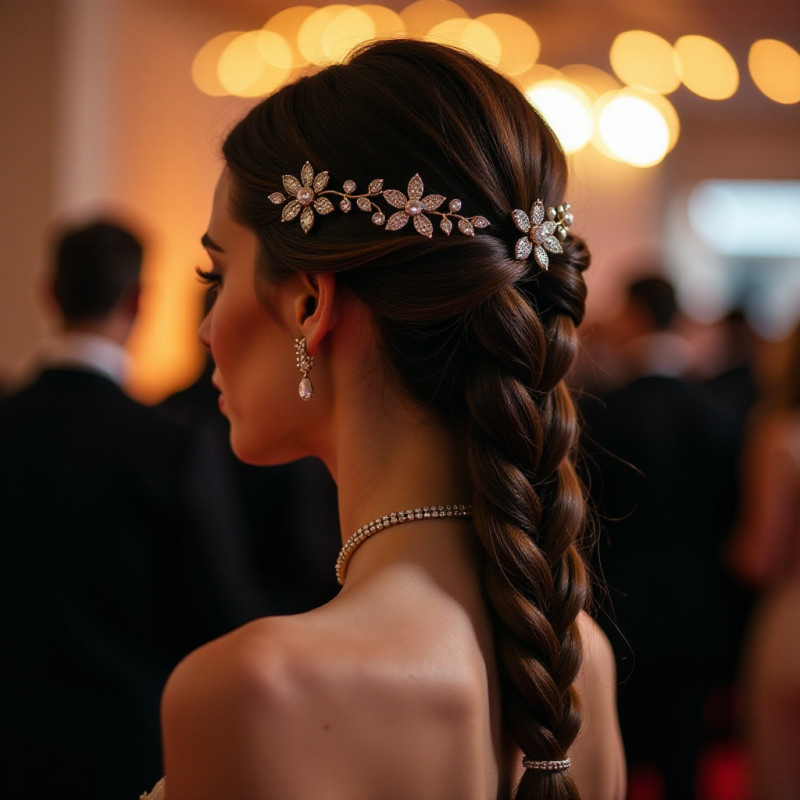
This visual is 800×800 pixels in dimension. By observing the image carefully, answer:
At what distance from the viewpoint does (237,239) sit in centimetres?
131

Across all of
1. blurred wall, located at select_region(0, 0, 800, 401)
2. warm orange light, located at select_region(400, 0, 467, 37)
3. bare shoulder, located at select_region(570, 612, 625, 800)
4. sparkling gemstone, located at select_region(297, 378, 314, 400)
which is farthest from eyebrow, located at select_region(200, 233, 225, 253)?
warm orange light, located at select_region(400, 0, 467, 37)

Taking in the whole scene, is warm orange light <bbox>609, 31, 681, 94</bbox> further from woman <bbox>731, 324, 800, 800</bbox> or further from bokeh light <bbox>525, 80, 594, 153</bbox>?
woman <bbox>731, 324, 800, 800</bbox>

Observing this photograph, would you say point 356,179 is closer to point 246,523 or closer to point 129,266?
point 129,266

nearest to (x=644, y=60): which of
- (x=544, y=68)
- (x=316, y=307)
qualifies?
(x=544, y=68)

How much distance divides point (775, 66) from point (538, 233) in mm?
3449

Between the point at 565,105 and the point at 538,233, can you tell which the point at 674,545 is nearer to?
the point at 565,105

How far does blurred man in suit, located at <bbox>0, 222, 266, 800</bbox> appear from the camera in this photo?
2209mm

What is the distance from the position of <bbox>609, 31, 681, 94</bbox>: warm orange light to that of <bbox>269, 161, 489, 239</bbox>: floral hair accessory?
386cm

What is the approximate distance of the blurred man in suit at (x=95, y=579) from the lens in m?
2.21

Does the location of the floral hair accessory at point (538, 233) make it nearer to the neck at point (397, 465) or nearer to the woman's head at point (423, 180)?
the woman's head at point (423, 180)

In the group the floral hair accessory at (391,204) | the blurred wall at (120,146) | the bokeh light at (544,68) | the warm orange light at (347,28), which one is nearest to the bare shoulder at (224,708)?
the floral hair accessory at (391,204)

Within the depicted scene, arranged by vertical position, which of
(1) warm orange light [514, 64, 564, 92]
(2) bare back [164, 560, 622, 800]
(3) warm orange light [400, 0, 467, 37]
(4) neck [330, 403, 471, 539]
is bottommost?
(2) bare back [164, 560, 622, 800]

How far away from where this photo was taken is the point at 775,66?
414 centimetres

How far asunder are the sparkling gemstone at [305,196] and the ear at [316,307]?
0.08 m
